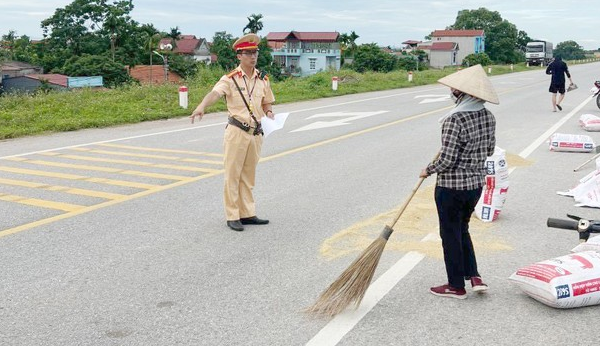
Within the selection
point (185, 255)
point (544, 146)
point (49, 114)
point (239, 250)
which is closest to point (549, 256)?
point (239, 250)

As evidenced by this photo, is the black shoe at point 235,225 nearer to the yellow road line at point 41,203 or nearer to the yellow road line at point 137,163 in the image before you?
the yellow road line at point 41,203

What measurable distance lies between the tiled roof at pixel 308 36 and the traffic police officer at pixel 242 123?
9705 centimetres

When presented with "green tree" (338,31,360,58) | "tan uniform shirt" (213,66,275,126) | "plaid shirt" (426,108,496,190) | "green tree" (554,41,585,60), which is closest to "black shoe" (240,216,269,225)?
"tan uniform shirt" (213,66,275,126)

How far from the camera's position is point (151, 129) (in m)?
14.2

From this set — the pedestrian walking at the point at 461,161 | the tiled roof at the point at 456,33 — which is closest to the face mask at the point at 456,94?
the pedestrian walking at the point at 461,161

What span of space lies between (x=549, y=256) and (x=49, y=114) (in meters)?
12.9

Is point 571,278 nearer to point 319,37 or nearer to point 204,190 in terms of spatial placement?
point 204,190

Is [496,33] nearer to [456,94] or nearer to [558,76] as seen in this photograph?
[558,76]

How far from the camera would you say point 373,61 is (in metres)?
83.3

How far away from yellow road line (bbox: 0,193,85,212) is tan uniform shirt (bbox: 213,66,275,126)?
2.14 m

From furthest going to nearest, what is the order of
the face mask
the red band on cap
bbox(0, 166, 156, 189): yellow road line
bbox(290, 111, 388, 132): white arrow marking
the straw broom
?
bbox(290, 111, 388, 132): white arrow marking, bbox(0, 166, 156, 189): yellow road line, the red band on cap, the face mask, the straw broom

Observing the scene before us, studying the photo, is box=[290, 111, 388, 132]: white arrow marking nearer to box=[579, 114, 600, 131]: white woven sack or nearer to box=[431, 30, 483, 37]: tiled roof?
box=[579, 114, 600, 131]: white woven sack

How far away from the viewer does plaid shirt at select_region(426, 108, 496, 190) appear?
14.4 ft

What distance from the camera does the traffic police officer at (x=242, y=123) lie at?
6.22m
